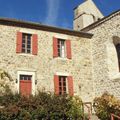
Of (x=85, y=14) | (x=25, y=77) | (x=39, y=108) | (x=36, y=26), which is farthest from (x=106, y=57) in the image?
(x=85, y=14)

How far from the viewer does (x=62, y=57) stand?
1786 cm

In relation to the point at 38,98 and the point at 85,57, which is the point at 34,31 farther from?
the point at 38,98

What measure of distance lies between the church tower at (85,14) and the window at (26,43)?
14.6 metres

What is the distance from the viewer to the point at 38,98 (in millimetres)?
12328

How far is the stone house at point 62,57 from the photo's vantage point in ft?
53.3

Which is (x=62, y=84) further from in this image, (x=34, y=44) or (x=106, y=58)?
(x=106, y=58)

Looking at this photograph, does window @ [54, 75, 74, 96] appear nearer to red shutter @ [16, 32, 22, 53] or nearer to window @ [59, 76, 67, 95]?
window @ [59, 76, 67, 95]

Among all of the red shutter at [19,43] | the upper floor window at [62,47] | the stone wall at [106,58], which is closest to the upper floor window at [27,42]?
the red shutter at [19,43]

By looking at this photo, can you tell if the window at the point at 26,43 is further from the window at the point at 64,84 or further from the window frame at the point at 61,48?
the window at the point at 64,84

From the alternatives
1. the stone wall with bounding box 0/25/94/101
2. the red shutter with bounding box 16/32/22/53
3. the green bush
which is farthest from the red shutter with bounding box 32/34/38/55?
the green bush

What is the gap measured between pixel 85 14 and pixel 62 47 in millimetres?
14221

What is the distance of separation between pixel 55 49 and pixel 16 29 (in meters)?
2.96

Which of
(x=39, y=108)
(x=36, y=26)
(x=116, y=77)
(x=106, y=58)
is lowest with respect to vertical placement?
(x=39, y=108)

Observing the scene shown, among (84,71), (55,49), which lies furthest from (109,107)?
(55,49)
